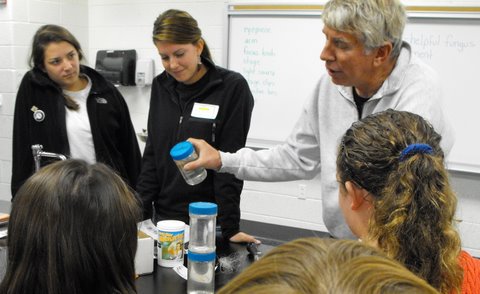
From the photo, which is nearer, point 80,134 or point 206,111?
point 206,111

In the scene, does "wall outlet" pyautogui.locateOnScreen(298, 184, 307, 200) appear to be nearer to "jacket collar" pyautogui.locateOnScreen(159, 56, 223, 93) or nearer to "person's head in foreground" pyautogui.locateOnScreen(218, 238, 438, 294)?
"jacket collar" pyautogui.locateOnScreen(159, 56, 223, 93)

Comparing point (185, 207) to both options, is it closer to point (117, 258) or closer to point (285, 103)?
point (117, 258)

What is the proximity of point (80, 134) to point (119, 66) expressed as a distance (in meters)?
1.64

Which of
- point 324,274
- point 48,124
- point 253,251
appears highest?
point 324,274

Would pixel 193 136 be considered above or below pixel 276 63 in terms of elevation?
below

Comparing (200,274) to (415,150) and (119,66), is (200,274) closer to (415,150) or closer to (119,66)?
(415,150)

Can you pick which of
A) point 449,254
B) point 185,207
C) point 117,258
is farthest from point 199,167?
point 449,254

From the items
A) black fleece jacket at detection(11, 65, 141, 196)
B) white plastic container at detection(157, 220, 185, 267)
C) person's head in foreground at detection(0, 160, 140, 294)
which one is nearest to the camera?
person's head in foreground at detection(0, 160, 140, 294)

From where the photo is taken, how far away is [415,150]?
3.41 feet

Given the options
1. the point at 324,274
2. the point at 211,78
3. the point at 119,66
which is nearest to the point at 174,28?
the point at 211,78

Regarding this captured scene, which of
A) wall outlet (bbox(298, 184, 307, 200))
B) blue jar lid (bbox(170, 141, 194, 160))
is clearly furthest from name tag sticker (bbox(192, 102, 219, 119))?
wall outlet (bbox(298, 184, 307, 200))

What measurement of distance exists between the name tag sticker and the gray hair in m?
0.73

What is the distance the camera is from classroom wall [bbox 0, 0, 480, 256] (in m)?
3.56

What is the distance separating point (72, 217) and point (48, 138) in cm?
153
